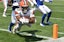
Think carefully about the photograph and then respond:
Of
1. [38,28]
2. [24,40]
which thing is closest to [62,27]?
[38,28]

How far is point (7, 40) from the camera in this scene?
9484mm

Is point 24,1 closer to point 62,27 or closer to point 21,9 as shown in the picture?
point 21,9

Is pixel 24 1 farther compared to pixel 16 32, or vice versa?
pixel 16 32

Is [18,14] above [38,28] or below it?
above

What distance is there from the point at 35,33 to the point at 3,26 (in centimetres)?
227

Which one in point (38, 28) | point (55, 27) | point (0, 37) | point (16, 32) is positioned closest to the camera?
point (55, 27)

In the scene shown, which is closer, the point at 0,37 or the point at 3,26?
the point at 0,37

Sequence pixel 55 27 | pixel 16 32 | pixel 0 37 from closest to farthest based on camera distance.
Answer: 1. pixel 55 27
2. pixel 0 37
3. pixel 16 32

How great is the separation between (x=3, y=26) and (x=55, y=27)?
4137 millimetres

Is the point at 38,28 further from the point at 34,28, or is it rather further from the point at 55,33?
the point at 55,33

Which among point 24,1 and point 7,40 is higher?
point 24,1

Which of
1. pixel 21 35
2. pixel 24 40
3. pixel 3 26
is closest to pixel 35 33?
pixel 21 35

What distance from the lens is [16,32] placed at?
35.5ft

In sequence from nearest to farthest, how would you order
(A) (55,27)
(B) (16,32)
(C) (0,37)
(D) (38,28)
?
1. (A) (55,27)
2. (C) (0,37)
3. (B) (16,32)
4. (D) (38,28)
